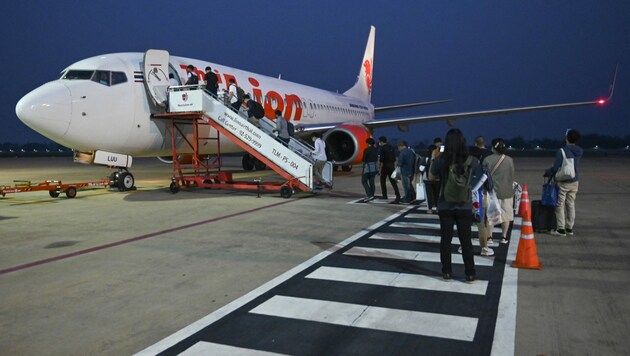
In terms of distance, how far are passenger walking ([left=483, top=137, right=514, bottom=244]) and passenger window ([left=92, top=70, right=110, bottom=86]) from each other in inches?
359

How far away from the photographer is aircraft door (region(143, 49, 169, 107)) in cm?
1144

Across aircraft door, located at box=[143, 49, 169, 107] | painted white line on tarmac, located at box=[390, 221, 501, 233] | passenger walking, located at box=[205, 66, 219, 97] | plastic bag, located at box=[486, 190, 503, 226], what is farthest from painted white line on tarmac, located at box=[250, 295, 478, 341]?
passenger walking, located at box=[205, 66, 219, 97]

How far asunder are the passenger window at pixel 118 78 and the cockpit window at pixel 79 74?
0.49 m

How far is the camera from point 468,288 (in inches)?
175

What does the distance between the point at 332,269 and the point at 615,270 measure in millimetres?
3151

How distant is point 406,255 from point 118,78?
8822 mm

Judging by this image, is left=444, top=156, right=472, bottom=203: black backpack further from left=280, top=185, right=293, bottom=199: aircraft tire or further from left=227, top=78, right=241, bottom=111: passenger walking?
left=227, top=78, right=241, bottom=111: passenger walking

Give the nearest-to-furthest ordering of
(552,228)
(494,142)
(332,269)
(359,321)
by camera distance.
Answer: (359,321) → (332,269) → (494,142) → (552,228)

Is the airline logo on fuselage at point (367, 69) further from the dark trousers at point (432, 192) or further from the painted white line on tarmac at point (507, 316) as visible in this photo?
the painted white line on tarmac at point (507, 316)

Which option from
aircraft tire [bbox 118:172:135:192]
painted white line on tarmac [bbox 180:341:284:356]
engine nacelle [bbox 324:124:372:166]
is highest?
engine nacelle [bbox 324:124:372:166]

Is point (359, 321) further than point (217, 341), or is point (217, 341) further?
point (359, 321)

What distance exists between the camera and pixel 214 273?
491 centimetres

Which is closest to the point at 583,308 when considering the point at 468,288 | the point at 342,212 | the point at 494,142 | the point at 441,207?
the point at 468,288

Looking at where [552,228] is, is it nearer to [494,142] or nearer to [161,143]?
[494,142]
